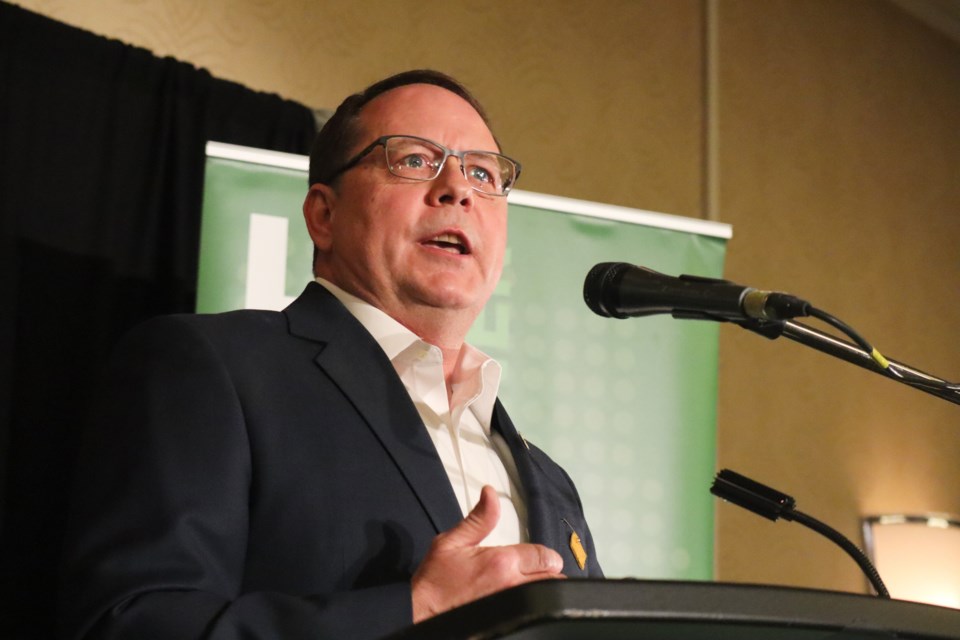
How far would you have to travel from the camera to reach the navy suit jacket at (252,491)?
3.77 ft

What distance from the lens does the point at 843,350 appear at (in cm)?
125

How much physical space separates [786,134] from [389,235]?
305 centimetres

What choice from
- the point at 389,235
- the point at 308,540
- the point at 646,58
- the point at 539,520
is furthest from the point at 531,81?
the point at 308,540

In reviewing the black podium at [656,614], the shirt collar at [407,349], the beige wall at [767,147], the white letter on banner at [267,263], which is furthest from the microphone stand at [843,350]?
the beige wall at [767,147]

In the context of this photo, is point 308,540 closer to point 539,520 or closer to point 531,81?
point 539,520

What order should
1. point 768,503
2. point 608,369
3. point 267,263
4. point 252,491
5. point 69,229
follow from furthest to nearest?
point 608,369 → point 69,229 → point 267,263 → point 768,503 → point 252,491

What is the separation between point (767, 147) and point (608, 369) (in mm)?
1916

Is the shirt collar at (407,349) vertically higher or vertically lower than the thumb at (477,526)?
higher

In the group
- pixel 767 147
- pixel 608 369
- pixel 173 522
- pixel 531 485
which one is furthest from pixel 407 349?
pixel 767 147

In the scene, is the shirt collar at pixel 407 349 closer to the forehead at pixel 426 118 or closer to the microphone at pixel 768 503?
the forehead at pixel 426 118

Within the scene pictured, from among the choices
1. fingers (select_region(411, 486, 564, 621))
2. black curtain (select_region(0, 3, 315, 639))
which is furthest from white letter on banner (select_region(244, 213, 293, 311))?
fingers (select_region(411, 486, 564, 621))

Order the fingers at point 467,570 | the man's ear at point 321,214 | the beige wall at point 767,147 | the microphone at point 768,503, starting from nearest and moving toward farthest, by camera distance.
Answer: the fingers at point 467,570 → the microphone at point 768,503 → the man's ear at point 321,214 → the beige wall at point 767,147

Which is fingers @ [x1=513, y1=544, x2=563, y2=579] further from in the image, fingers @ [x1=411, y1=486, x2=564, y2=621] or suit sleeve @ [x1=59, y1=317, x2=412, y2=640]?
suit sleeve @ [x1=59, y1=317, x2=412, y2=640]

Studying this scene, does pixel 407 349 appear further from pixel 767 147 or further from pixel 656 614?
pixel 767 147
